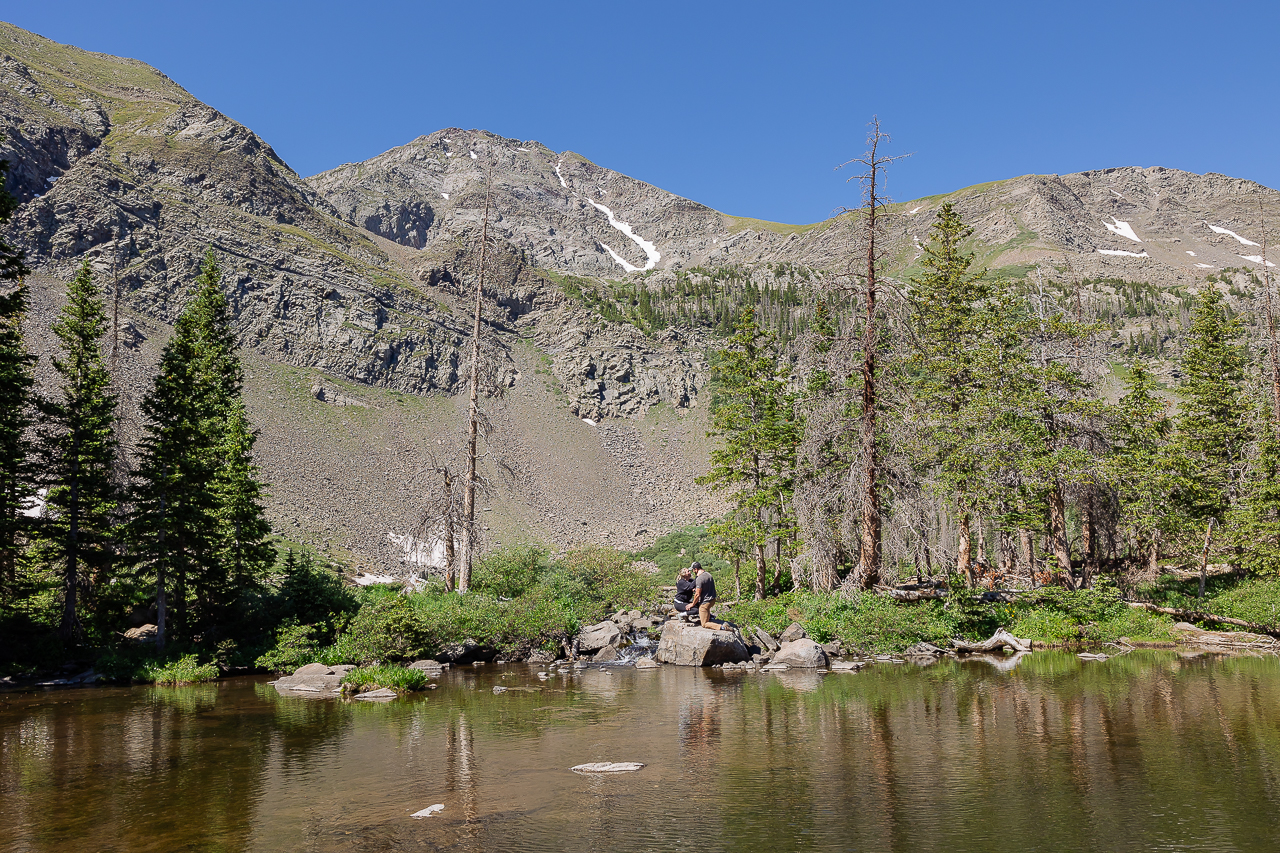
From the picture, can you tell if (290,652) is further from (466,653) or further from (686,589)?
(686,589)

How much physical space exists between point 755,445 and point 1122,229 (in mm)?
210669

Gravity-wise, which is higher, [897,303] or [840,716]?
[897,303]

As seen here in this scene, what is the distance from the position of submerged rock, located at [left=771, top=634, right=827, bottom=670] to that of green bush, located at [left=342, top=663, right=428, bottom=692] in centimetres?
956

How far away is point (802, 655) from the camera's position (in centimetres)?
2020

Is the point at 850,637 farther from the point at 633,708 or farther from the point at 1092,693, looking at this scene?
the point at 633,708

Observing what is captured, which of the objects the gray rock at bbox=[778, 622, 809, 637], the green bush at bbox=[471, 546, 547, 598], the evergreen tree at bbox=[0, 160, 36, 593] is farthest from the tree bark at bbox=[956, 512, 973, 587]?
the evergreen tree at bbox=[0, 160, 36, 593]

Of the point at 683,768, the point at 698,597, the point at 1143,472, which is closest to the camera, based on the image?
the point at 683,768

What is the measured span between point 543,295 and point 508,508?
5798 centimetres

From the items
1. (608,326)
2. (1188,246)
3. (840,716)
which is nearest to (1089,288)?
(1188,246)

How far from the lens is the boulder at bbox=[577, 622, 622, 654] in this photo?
2361 centimetres

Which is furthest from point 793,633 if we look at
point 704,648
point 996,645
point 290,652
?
point 290,652

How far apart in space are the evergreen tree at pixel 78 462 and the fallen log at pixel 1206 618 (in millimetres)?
34399

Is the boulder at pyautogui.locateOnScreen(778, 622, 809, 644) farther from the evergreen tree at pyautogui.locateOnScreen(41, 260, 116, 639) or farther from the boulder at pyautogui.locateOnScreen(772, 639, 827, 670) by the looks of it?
the evergreen tree at pyautogui.locateOnScreen(41, 260, 116, 639)

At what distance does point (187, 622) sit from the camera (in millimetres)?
24625
